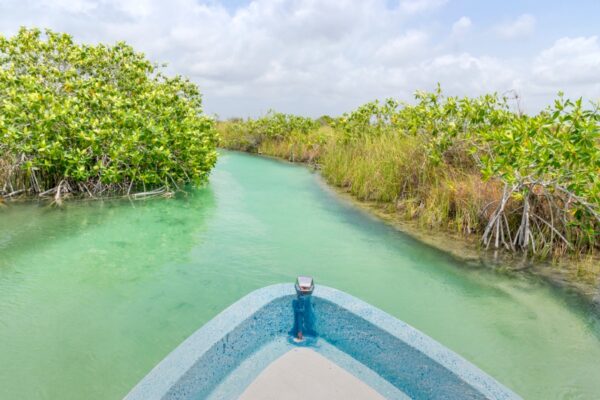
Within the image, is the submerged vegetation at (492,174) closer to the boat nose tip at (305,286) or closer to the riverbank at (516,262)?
the riverbank at (516,262)

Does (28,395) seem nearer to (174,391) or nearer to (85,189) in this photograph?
(174,391)

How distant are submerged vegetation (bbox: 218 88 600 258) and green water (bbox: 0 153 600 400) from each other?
3.26 ft

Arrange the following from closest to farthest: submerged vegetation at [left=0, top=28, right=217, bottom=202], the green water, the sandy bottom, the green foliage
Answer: the sandy bottom → the green water → submerged vegetation at [left=0, top=28, right=217, bottom=202] → the green foliage

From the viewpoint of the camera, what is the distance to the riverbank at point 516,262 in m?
3.98

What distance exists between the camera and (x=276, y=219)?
20.3 feet

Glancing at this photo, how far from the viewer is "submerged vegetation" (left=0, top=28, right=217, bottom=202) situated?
605cm

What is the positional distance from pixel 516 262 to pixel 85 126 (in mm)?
6641

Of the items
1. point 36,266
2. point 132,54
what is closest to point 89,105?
point 132,54

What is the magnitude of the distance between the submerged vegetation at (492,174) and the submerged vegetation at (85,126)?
3.65m

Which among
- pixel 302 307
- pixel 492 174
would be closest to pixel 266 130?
pixel 492 174

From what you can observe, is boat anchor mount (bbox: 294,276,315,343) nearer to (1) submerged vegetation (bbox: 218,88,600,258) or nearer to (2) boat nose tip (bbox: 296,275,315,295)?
(2) boat nose tip (bbox: 296,275,315,295)

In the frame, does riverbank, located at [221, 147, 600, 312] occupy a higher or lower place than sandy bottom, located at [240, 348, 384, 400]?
lower

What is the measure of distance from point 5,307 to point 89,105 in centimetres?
480

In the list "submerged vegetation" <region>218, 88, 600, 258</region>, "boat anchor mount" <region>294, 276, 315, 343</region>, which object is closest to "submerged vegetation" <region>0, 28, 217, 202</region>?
"submerged vegetation" <region>218, 88, 600, 258</region>
